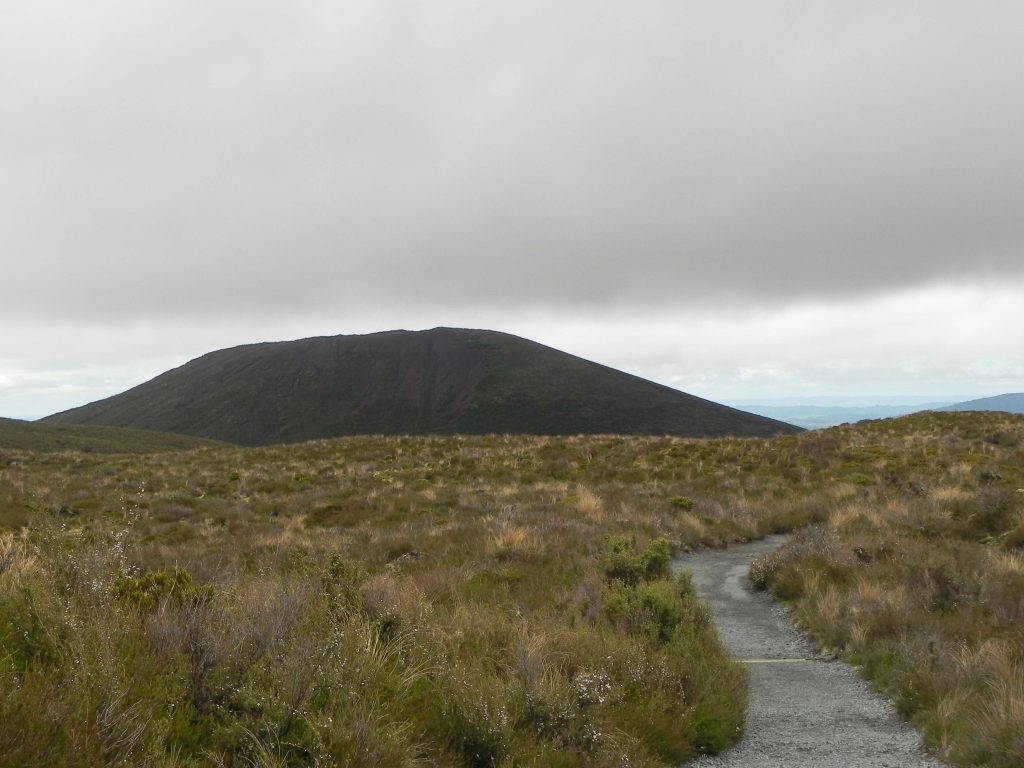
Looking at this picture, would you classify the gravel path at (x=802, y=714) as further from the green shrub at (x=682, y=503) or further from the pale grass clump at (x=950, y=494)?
the green shrub at (x=682, y=503)

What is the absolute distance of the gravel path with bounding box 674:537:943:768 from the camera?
5.44m

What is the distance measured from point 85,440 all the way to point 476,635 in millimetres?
67147

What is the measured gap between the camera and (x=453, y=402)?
603ft

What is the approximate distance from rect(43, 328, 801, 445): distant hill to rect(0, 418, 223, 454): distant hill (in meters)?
85.9

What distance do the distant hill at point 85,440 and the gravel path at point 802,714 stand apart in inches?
2202

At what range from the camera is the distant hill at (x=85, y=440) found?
2252 inches

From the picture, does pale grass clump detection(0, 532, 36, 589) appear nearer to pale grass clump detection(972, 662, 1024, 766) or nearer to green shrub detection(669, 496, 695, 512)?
pale grass clump detection(972, 662, 1024, 766)

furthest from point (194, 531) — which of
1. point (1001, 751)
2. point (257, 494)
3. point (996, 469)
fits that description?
point (996, 469)

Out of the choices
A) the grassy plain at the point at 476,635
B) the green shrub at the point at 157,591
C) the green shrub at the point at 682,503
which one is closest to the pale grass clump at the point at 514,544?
the grassy plain at the point at 476,635

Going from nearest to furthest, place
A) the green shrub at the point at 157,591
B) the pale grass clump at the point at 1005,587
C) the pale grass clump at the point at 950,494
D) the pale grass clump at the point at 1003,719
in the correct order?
the pale grass clump at the point at 1003,719 → the green shrub at the point at 157,591 → the pale grass clump at the point at 1005,587 → the pale grass clump at the point at 950,494

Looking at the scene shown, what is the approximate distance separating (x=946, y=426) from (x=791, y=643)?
35.7 meters

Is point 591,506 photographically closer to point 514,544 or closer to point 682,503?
point 682,503

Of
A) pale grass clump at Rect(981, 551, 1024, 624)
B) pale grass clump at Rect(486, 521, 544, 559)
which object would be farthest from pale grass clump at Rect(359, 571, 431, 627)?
pale grass clump at Rect(981, 551, 1024, 624)

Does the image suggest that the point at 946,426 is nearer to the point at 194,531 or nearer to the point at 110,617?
the point at 194,531
